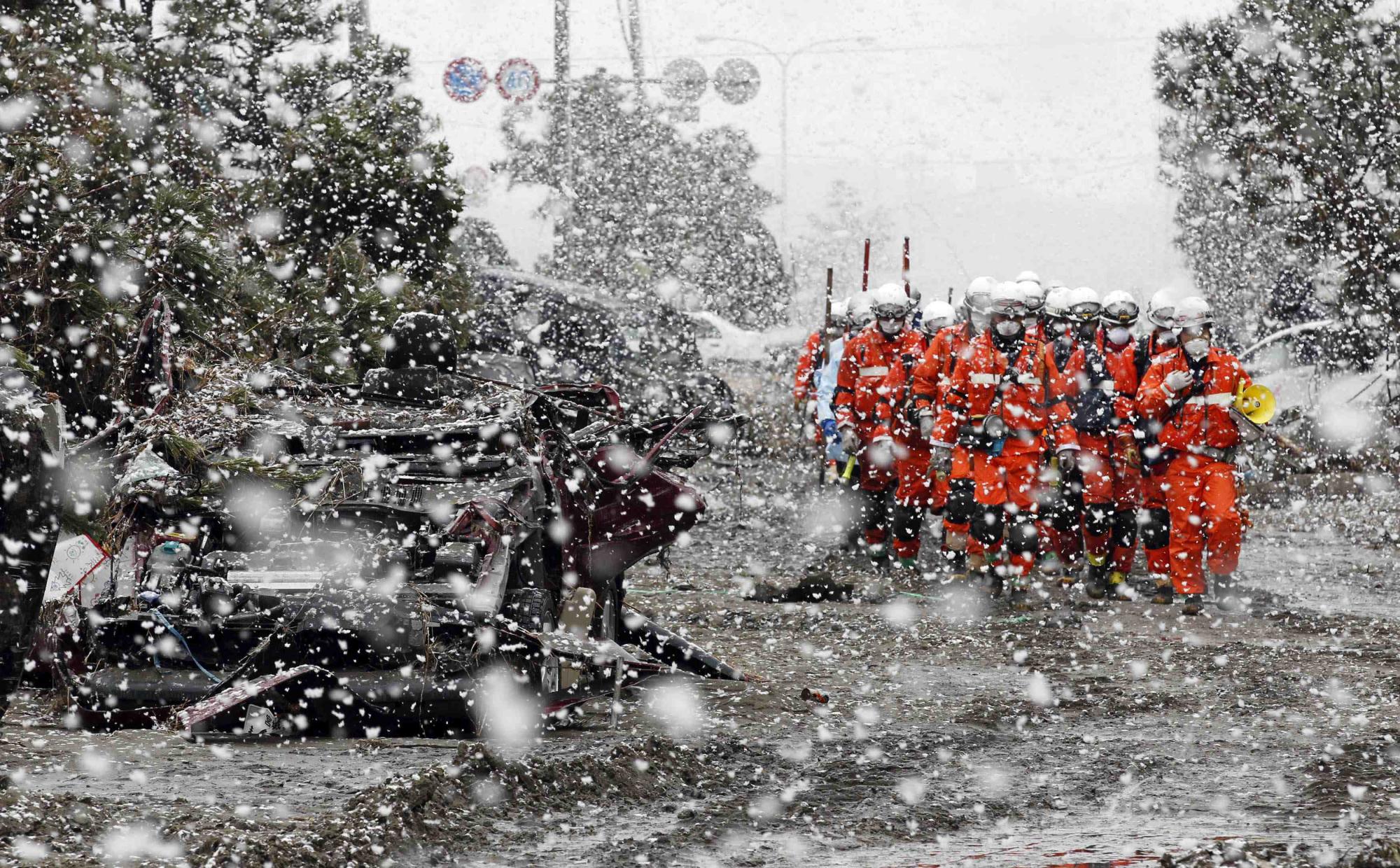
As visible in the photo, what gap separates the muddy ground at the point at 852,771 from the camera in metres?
4.80

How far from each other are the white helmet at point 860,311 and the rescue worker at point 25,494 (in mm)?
10786

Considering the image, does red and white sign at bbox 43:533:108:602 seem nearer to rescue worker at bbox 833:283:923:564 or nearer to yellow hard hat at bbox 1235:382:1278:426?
yellow hard hat at bbox 1235:382:1278:426

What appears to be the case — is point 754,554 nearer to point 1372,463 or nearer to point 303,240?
point 303,240

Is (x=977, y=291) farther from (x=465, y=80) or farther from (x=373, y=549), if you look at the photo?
(x=465, y=80)

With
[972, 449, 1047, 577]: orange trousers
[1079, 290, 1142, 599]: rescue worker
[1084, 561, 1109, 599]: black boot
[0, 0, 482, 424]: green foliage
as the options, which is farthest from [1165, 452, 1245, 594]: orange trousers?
[0, 0, 482, 424]: green foliage

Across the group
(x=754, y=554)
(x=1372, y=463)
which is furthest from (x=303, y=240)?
(x=1372, y=463)

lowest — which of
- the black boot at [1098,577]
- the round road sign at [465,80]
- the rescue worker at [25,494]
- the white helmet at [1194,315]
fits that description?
the black boot at [1098,577]

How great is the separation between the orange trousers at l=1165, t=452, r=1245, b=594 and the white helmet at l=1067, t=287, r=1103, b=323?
168cm

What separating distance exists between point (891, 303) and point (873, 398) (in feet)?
2.49

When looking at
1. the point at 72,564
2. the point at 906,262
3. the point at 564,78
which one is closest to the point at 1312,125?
the point at 906,262

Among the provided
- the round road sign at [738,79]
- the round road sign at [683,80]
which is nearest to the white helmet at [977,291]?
the round road sign at [738,79]

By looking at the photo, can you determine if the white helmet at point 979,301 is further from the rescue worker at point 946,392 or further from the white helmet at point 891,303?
the white helmet at point 891,303

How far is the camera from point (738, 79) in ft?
114

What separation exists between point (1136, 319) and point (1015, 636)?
10.6 ft
